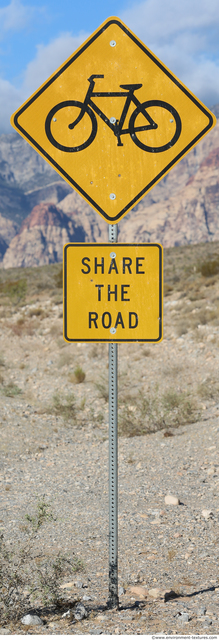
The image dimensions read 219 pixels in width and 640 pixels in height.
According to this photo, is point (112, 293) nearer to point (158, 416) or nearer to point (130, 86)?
point (130, 86)

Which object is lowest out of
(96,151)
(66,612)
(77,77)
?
(66,612)

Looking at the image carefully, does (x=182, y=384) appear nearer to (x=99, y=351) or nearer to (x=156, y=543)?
(x=99, y=351)

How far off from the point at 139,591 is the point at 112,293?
1.93 meters

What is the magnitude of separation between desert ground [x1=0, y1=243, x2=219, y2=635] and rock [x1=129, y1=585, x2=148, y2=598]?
0.01 metres

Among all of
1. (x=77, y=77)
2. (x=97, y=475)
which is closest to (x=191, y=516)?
(x=97, y=475)

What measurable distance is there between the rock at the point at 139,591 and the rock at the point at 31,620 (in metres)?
0.70

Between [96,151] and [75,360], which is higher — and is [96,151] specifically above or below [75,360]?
above

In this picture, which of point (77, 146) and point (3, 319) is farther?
point (3, 319)

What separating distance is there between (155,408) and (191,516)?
12.5ft

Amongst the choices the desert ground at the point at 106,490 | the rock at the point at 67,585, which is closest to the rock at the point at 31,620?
the desert ground at the point at 106,490

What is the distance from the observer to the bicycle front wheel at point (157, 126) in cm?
279

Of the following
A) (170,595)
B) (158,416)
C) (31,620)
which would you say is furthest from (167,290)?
(31,620)

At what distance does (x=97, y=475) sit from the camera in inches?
240

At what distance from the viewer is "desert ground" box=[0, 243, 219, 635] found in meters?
2.94
